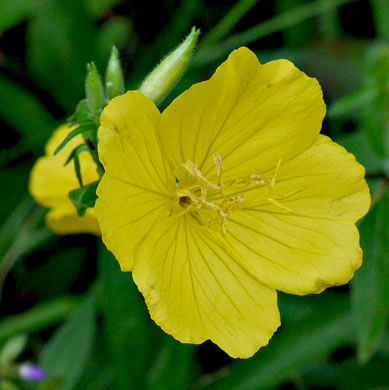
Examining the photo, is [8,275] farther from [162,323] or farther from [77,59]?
[162,323]

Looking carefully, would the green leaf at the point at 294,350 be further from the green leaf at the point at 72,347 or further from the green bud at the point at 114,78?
the green bud at the point at 114,78

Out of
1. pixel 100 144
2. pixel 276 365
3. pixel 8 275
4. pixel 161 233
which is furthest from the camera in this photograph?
pixel 8 275

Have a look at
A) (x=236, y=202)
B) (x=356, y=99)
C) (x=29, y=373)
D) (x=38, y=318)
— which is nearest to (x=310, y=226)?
(x=236, y=202)

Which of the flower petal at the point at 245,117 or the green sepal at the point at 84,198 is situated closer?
the flower petal at the point at 245,117

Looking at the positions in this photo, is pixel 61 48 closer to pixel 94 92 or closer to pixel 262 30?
pixel 262 30

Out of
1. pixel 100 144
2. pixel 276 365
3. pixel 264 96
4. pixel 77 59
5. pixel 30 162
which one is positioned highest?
pixel 100 144

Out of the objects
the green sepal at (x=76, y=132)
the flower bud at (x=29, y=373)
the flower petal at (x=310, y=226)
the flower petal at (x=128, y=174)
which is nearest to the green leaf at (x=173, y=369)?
the flower bud at (x=29, y=373)

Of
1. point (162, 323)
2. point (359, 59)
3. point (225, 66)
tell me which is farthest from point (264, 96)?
point (359, 59)
